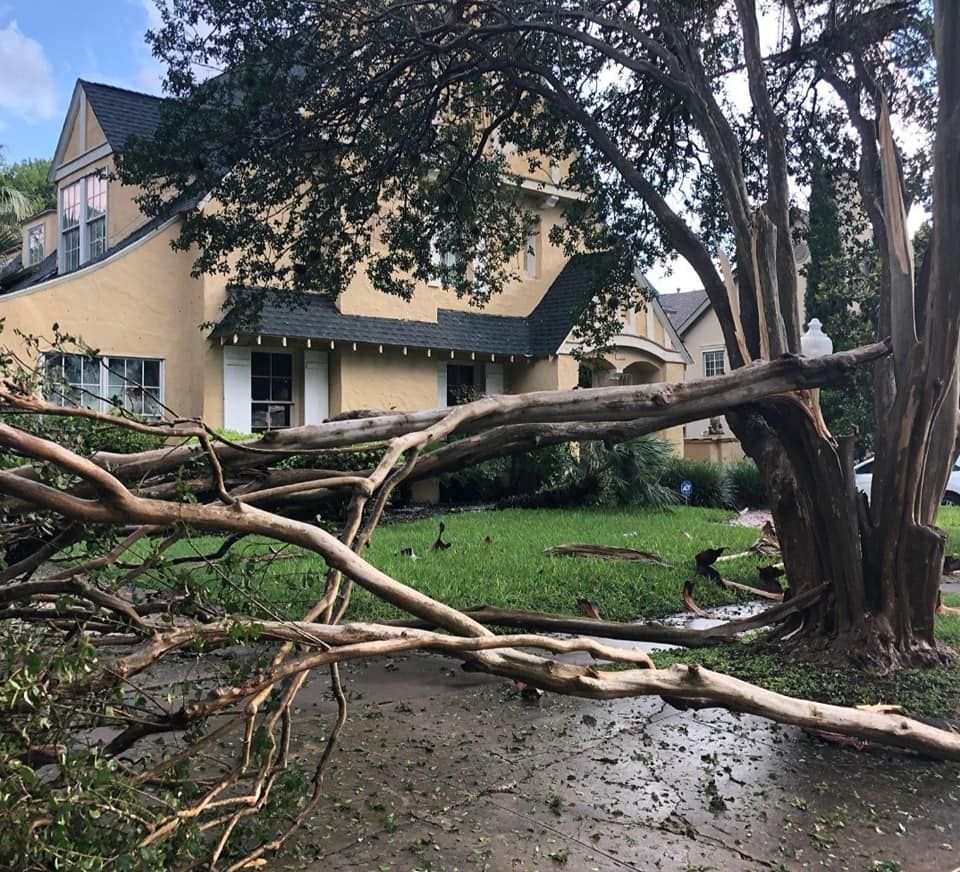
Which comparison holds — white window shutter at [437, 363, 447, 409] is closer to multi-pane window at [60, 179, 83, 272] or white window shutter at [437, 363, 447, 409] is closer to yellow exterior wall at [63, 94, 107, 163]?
multi-pane window at [60, 179, 83, 272]

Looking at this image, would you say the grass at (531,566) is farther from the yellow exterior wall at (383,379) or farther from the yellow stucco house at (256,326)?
the yellow exterior wall at (383,379)

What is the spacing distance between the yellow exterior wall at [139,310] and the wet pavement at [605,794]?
11684 millimetres

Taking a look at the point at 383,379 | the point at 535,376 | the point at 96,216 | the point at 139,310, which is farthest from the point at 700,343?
the point at 139,310

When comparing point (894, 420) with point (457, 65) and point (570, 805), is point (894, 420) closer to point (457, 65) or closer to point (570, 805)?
point (570, 805)

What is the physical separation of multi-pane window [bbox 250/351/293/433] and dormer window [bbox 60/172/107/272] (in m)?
4.31

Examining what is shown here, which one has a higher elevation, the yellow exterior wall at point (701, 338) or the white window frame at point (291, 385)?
the yellow exterior wall at point (701, 338)

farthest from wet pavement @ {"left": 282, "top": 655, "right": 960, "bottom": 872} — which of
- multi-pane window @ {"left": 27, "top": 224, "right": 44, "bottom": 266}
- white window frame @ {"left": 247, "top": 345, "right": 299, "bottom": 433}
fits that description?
multi-pane window @ {"left": 27, "top": 224, "right": 44, "bottom": 266}

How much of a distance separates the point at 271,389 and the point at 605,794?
14752 millimetres

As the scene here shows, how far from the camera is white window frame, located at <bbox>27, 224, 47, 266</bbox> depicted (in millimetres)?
23594

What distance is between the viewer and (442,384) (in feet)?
65.6

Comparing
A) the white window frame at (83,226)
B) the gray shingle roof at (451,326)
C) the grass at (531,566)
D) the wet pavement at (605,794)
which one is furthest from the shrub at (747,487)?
the white window frame at (83,226)

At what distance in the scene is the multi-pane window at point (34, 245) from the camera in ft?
78.1

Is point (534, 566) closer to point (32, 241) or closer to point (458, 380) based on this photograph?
point (458, 380)

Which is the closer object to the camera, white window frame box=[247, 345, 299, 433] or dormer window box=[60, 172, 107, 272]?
white window frame box=[247, 345, 299, 433]
